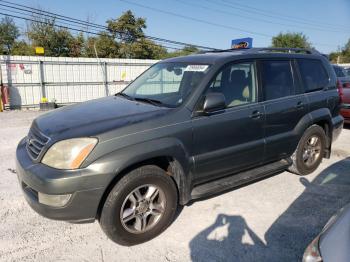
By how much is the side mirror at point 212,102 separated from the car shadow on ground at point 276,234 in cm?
128

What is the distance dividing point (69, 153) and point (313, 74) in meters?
4.02

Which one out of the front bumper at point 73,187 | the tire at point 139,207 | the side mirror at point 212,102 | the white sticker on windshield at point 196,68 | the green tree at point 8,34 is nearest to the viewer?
the front bumper at point 73,187

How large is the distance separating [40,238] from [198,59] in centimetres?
278

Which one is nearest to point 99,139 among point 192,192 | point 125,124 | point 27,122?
point 125,124

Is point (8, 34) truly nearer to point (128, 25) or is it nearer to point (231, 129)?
point (128, 25)

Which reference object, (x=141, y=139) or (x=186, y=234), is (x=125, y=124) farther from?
(x=186, y=234)

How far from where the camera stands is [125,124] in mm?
2943

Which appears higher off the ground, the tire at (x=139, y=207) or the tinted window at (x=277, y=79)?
Result: the tinted window at (x=277, y=79)

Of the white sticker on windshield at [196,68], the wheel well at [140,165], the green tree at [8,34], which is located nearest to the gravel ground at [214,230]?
the wheel well at [140,165]

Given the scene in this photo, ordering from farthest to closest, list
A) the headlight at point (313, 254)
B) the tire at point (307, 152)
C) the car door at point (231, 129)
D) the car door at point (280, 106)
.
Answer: the tire at point (307, 152) → the car door at point (280, 106) → the car door at point (231, 129) → the headlight at point (313, 254)

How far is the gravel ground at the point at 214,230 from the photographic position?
2.91m

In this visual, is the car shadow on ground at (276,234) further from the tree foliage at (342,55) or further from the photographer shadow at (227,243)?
the tree foliage at (342,55)

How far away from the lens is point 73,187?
264 centimetres

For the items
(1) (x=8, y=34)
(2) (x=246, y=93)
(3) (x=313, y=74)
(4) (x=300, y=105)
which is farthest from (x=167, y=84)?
(1) (x=8, y=34)
